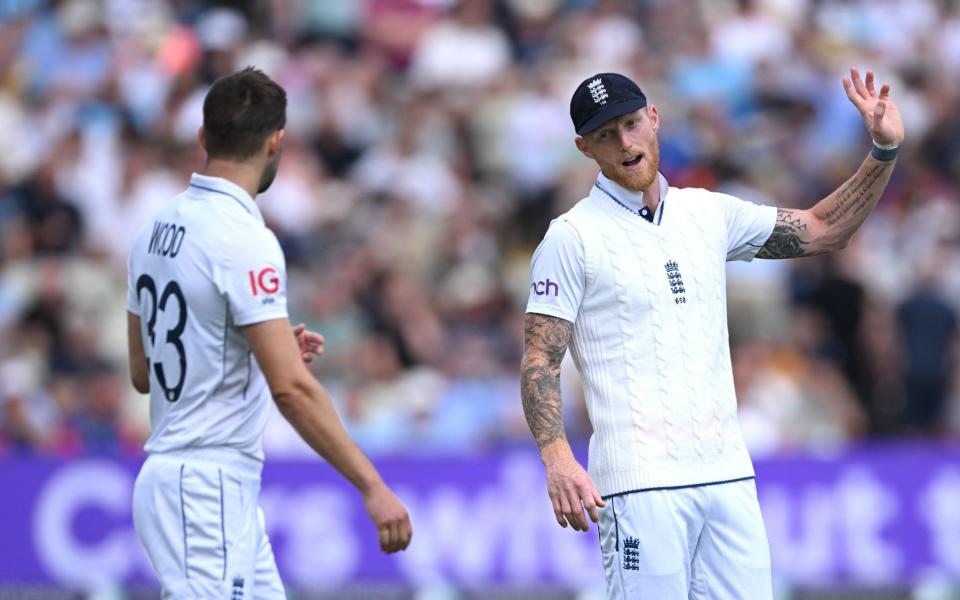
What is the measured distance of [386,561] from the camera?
37.9ft

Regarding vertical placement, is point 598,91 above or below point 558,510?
above

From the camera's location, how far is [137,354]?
249 inches

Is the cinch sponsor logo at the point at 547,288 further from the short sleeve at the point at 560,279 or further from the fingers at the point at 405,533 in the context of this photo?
the fingers at the point at 405,533

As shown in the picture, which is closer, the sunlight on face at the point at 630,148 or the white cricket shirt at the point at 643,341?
the white cricket shirt at the point at 643,341

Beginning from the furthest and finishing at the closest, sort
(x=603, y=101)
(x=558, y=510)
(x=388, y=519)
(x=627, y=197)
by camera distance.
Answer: (x=627, y=197)
(x=603, y=101)
(x=558, y=510)
(x=388, y=519)

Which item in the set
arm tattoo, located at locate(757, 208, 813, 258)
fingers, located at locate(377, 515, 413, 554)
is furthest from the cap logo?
fingers, located at locate(377, 515, 413, 554)

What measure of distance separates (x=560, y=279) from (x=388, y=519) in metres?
1.15

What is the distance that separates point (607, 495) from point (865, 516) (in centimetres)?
575

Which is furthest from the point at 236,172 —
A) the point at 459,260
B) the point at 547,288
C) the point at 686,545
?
the point at 459,260

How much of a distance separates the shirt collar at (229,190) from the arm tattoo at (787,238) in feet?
6.69

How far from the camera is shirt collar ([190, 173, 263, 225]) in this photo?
593cm

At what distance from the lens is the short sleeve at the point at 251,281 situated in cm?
573

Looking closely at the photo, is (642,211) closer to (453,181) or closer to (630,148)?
(630,148)

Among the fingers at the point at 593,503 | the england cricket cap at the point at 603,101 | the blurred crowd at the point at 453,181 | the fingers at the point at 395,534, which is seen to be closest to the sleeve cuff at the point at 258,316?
the fingers at the point at 395,534
